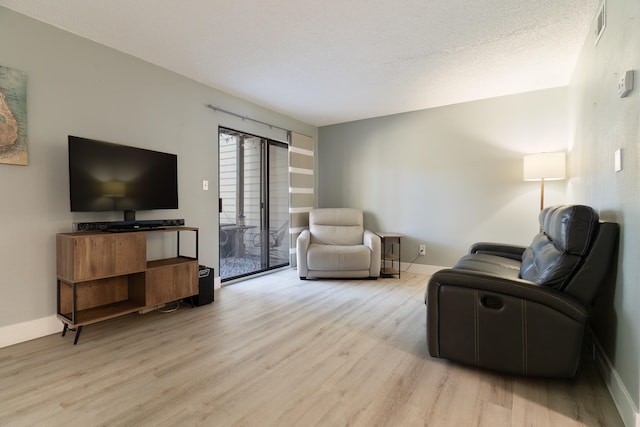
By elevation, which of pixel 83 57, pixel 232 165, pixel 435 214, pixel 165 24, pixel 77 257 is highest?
pixel 165 24

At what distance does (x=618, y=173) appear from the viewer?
1.69m

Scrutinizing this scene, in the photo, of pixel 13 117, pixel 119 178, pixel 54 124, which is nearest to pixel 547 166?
pixel 119 178

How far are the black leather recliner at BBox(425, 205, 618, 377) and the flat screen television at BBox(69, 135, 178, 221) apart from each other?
8.33ft

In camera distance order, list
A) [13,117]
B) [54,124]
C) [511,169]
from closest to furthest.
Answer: [13,117] → [54,124] → [511,169]

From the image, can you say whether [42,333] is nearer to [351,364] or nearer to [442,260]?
[351,364]

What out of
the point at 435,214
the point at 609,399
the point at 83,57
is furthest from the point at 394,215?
the point at 83,57

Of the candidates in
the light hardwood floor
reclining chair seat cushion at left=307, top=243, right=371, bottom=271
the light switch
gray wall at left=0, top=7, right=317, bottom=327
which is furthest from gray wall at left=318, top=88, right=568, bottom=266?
gray wall at left=0, top=7, right=317, bottom=327

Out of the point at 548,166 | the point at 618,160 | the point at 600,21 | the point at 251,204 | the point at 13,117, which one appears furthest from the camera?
the point at 251,204

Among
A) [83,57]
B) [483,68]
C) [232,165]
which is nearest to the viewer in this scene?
[83,57]

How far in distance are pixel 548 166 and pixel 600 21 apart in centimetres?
161

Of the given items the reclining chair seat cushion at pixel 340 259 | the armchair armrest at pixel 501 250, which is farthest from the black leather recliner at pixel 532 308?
the reclining chair seat cushion at pixel 340 259

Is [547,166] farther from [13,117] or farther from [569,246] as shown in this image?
[13,117]

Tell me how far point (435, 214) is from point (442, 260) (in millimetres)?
661

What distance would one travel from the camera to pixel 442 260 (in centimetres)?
441
